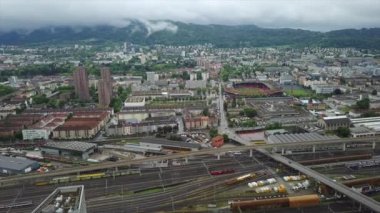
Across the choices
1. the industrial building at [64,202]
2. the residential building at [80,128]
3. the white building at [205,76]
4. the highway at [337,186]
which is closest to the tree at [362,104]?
the highway at [337,186]

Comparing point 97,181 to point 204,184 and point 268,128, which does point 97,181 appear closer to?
point 204,184

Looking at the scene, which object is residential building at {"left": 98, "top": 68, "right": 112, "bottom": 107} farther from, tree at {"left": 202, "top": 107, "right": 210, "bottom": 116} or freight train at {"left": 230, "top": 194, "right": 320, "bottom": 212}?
freight train at {"left": 230, "top": 194, "right": 320, "bottom": 212}

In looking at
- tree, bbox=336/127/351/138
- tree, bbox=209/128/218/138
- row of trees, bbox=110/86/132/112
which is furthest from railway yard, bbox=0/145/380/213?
row of trees, bbox=110/86/132/112

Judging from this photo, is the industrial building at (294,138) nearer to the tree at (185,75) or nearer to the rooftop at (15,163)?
the rooftop at (15,163)

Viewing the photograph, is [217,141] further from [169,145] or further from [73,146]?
[73,146]

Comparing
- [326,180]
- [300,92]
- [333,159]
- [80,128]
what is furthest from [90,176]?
[300,92]

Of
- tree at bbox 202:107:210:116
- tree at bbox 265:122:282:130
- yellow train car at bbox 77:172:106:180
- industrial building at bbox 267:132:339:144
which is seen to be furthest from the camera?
tree at bbox 202:107:210:116
